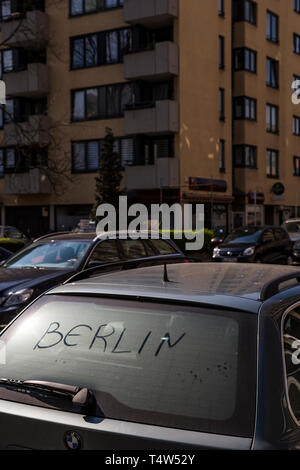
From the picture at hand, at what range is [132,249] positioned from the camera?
916 cm

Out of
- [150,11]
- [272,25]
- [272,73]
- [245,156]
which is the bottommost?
[245,156]

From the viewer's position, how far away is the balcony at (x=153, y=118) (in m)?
29.0

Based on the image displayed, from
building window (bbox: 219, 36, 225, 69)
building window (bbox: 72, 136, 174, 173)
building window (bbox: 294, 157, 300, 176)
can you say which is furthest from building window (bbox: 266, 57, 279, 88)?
building window (bbox: 72, 136, 174, 173)

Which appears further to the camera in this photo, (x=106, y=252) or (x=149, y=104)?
(x=149, y=104)

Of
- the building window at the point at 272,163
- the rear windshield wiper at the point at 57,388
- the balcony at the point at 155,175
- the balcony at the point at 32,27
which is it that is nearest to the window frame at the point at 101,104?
the balcony at the point at 32,27

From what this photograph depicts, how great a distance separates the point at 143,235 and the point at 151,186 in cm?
2011

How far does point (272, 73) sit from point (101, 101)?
12.2 metres

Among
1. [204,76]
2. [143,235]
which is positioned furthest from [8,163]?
[143,235]

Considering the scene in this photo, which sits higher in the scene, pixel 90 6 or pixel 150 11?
pixel 90 6

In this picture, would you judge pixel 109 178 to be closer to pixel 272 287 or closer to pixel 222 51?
pixel 222 51

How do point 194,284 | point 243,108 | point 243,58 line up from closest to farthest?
point 194,284 < point 243,58 < point 243,108

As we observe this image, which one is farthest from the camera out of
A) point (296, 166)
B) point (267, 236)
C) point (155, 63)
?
point (296, 166)

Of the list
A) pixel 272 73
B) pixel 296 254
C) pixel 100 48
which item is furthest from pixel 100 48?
pixel 296 254

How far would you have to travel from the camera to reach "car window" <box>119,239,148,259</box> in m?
9.04
